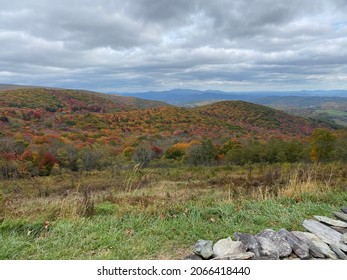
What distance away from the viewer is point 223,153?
129 ft

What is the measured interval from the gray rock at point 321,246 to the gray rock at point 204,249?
1292mm

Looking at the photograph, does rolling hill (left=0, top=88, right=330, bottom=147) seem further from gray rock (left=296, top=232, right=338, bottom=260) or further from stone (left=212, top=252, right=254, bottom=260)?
stone (left=212, top=252, right=254, bottom=260)

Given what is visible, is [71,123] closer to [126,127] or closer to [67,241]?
[126,127]

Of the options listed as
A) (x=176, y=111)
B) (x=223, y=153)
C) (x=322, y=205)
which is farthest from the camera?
(x=176, y=111)

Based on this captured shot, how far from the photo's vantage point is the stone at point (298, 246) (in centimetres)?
337

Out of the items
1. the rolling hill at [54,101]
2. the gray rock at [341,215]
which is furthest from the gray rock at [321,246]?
the rolling hill at [54,101]

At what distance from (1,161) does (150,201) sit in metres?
22.4

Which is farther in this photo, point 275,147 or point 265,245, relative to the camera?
point 275,147

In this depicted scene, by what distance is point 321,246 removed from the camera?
3.57m

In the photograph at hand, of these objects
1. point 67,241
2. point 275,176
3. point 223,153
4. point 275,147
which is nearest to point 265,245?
point 67,241

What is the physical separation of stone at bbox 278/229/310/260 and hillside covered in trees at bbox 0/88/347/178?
38.2 ft

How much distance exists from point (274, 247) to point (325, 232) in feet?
3.51

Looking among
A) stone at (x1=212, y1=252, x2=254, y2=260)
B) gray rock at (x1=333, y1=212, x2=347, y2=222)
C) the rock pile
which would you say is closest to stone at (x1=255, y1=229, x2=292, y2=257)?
the rock pile

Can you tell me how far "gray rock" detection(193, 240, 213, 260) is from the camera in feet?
11.0
